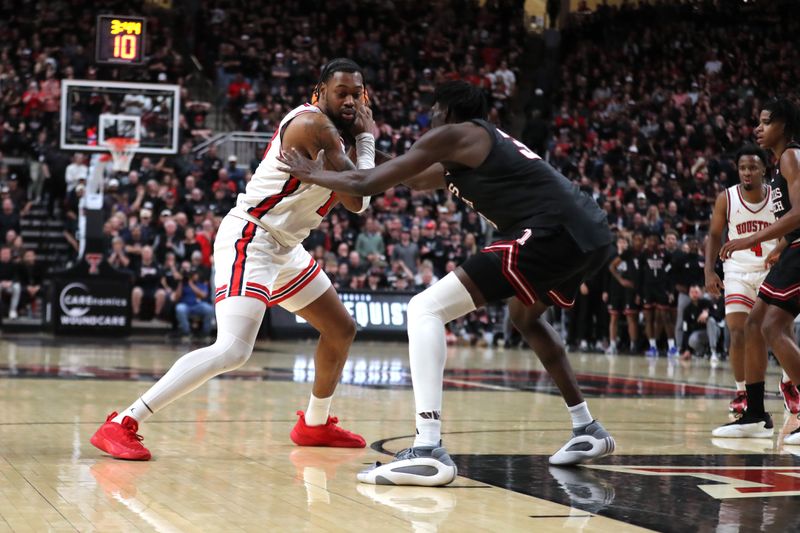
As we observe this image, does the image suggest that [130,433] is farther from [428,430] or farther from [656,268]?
[656,268]

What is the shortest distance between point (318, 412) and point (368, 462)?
657mm

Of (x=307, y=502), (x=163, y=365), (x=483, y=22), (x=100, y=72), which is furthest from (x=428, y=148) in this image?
(x=483, y=22)

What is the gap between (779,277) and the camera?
20.9 feet

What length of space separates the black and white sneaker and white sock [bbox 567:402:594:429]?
147 centimetres

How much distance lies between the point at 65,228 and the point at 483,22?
42.5 ft

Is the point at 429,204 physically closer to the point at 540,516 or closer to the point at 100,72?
the point at 100,72

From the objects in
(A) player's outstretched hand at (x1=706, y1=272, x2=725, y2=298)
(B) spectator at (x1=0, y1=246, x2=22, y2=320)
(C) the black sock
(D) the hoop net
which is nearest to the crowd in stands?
(B) spectator at (x1=0, y1=246, x2=22, y2=320)

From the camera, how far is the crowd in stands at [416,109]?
722 inches

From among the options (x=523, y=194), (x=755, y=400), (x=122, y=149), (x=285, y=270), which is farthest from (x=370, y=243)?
(x=523, y=194)

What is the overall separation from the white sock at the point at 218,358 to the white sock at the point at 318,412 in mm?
655

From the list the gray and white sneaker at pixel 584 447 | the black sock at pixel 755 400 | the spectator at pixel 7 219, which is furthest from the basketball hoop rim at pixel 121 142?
the gray and white sneaker at pixel 584 447

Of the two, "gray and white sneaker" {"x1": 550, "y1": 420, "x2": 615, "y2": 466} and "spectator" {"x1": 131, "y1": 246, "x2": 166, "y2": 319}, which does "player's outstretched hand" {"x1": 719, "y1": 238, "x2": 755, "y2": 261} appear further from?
"spectator" {"x1": 131, "y1": 246, "x2": 166, "y2": 319}

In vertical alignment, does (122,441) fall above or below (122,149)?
below

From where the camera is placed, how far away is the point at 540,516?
3.89 m
